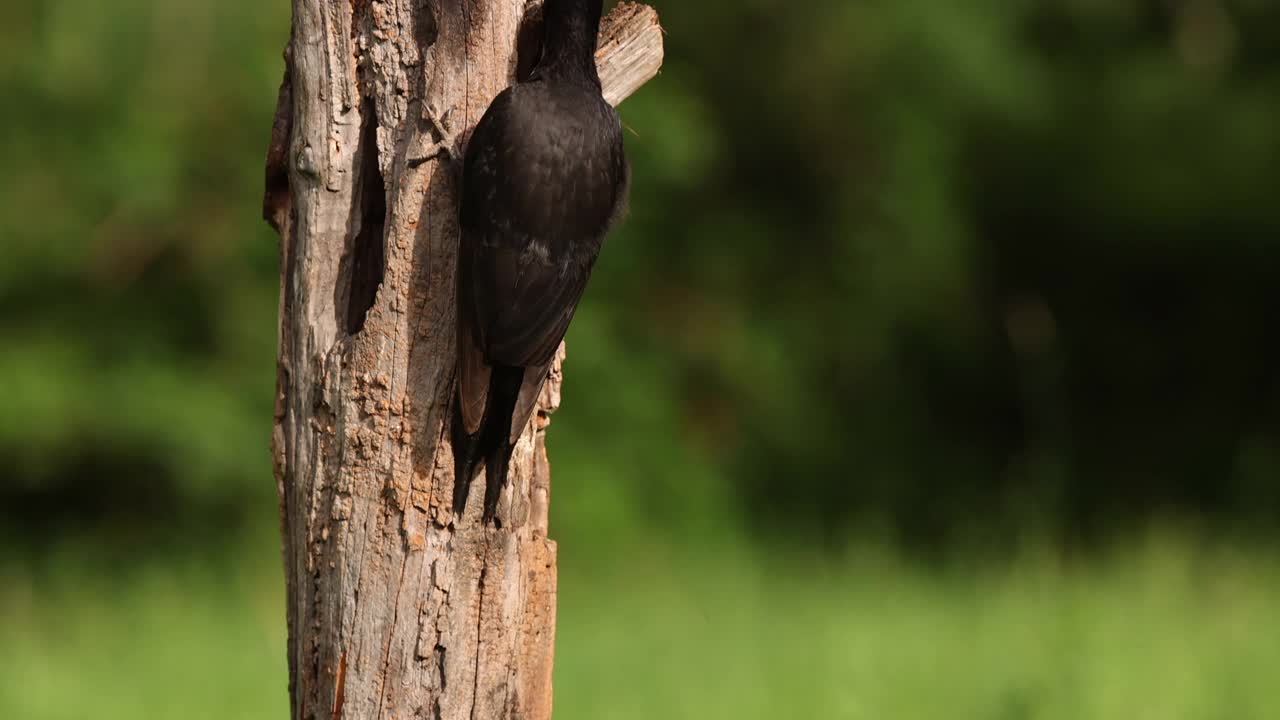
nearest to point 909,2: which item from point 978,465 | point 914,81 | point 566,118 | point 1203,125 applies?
point 914,81

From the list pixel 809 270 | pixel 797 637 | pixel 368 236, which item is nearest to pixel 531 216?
pixel 368 236

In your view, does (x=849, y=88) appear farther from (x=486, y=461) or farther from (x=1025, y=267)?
(x=486, y=461)

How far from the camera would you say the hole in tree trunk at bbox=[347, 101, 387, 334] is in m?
2.75

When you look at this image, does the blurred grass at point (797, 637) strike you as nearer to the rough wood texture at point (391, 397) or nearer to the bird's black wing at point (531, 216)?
the rough wood texture at point (391, 397)

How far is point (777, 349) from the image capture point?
33.1 ft

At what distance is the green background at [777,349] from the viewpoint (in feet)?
23.9

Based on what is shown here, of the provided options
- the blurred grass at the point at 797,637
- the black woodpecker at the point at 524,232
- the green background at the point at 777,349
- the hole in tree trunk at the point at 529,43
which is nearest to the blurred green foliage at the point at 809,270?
the green background at the point at 777,349

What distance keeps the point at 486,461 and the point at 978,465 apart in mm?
8107

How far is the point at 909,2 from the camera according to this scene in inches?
364

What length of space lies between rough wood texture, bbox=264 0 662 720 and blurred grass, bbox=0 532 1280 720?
2.38 meters

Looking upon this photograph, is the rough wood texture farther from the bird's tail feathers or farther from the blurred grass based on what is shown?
the blurred grass

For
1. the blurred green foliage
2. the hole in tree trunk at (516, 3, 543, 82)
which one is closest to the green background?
the blurred green foliage

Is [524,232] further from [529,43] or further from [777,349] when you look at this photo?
[777,349]

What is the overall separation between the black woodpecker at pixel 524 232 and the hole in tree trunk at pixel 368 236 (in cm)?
19
